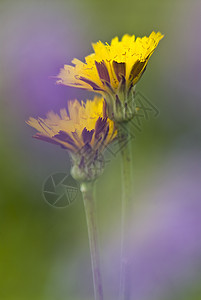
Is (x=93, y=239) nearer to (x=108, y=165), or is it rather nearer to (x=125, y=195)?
(x=125, y=195)

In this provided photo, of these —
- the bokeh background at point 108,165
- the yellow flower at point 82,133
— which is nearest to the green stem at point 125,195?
the yellow flower at point 82,133

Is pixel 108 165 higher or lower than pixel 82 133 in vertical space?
lower

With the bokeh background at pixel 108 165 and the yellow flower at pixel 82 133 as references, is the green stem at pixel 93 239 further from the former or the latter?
the bokeh background at pixel 108 165

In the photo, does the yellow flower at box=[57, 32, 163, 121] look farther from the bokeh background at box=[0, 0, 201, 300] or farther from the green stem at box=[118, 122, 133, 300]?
the bokeh background at box=[0, 0, 201, 300]

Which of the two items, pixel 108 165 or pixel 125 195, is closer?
pixel 125 195

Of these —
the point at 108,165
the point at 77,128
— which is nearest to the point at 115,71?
the point at 77,128

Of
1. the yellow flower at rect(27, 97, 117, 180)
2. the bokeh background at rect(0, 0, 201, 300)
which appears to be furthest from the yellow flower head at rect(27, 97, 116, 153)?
the bokeh background at rect(0, 0, 201, 300)

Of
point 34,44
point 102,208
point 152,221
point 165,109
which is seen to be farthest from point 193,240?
point 34,44

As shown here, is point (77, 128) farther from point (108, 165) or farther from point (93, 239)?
point (108, 165)
